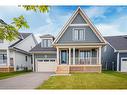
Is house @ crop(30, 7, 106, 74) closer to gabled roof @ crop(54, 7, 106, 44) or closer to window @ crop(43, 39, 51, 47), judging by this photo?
gabled roof @ crop(54, 7, 106, 44)

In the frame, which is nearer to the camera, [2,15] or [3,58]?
[2,15]

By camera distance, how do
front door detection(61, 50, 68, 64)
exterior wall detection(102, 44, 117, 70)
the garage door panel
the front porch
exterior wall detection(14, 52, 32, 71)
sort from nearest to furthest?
the front porch < front door detection(61, 50, 68, 64) < the garage door panel < exterior wall detection(14, 52, 32, 71) < exterior wall detection(102, 44, 117, 70)

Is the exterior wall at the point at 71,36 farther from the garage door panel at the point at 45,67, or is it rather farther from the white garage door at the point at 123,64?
the white garage door at the point at 123,64

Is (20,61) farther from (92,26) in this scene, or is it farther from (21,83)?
(21,83)

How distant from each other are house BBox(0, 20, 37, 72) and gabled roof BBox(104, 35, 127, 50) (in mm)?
11147

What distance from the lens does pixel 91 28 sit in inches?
616

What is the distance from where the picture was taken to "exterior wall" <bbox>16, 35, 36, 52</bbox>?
19634 millimetres

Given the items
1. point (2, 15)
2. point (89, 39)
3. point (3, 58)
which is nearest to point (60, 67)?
point (89, 39)

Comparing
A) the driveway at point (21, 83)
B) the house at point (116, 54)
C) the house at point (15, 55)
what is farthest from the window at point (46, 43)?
the driveway at point (21, 83)

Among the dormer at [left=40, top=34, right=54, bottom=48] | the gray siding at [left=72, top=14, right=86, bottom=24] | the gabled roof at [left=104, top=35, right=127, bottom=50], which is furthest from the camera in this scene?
the gabled roof at [left=104, top=35, right=127, bottom=50]

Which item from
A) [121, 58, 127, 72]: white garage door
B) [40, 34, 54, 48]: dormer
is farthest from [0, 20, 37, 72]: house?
[121, 58, 127, 72]: white garage door
